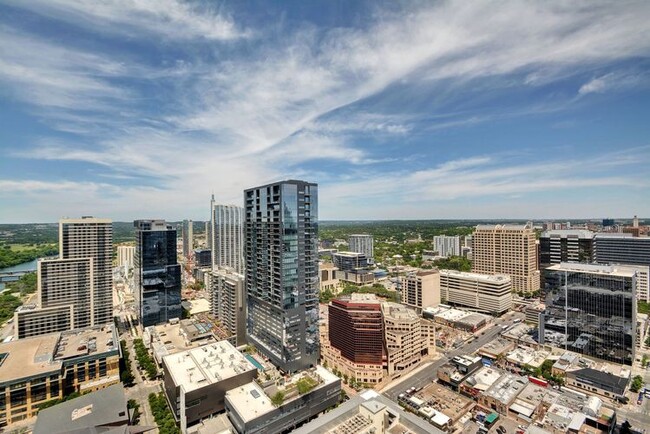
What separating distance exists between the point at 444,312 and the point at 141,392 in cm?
7503

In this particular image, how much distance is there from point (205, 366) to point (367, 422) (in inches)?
1089

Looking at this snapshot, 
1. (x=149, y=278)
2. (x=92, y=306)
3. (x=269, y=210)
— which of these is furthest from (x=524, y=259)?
(x=92, y=306)


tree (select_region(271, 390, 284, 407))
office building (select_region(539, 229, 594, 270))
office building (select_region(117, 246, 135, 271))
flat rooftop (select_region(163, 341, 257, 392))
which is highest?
office building (select_region(539, 229, 594, 270))

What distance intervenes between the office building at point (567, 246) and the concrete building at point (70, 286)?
402 feet

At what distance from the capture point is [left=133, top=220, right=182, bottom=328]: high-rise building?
261 ft

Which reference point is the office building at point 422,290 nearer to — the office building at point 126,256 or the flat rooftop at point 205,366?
the flat rooftop at point 205,366

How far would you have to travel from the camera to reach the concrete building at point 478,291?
9275 centimetres

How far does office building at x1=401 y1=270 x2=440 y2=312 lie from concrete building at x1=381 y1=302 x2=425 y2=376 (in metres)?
31.2

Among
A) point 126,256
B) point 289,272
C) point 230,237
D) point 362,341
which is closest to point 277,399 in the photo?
point 289,272

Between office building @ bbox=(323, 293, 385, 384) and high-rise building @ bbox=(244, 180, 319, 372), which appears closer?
high-rise building @ bbox=(244, 180, 319, 372)

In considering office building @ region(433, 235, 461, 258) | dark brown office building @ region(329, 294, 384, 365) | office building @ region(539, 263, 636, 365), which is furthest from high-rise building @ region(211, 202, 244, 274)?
office building @ region(433, 235, 461, 258)

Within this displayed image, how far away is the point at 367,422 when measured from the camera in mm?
34750

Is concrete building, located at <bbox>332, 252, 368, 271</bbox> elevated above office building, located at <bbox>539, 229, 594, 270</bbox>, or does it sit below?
below

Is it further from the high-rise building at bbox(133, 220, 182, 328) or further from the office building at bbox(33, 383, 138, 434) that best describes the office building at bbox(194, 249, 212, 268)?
the office building at bbox(33, 383, 138, 434)
